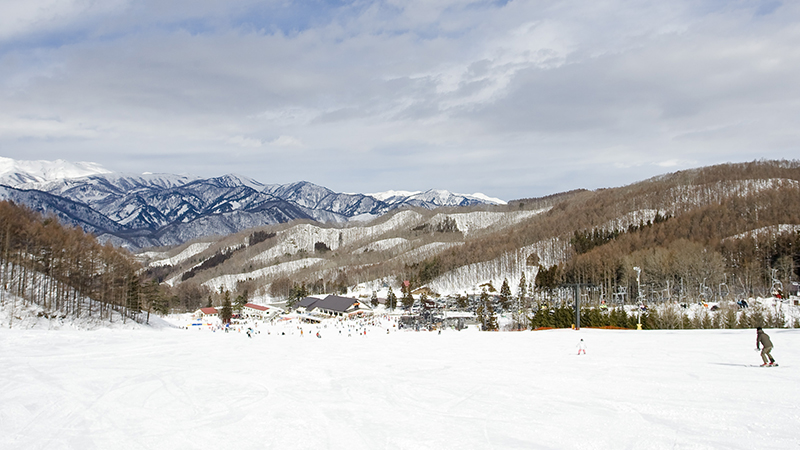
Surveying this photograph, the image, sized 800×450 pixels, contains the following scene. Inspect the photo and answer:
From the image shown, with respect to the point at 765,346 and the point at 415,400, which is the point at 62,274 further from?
the point at 765,346

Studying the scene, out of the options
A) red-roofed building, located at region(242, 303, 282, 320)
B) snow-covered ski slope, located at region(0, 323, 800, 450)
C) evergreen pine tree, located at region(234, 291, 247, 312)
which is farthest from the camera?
red-roofed building, located at region(242, 303, 282, 320)

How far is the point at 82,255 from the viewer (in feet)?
181

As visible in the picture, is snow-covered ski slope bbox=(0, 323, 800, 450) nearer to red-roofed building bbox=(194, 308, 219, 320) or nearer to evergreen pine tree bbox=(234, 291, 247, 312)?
red-roofed building bbox=(194, 308, 219, 320)

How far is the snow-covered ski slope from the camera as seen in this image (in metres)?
11.7

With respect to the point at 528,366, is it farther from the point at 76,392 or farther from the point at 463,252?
the point at 463,252

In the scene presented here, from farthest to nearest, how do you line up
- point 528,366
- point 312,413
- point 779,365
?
point 528,366 → point 779,365 → point 312,413

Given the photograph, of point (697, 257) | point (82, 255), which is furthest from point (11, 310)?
point (697, 257)

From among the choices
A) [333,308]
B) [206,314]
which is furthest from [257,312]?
[333,308]

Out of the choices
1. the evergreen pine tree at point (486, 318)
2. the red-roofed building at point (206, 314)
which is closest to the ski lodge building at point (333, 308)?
the red-roofed building at point (206, 314)

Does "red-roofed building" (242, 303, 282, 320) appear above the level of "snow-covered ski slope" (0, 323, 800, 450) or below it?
below

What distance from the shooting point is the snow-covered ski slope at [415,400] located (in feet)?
38.4

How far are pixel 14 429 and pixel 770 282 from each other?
343 feet

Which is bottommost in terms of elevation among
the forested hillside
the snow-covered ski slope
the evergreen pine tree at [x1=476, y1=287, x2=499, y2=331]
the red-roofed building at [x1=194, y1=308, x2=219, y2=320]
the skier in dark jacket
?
the red-roofed building at [x1=194, y1=308, x2=219, y2=320]

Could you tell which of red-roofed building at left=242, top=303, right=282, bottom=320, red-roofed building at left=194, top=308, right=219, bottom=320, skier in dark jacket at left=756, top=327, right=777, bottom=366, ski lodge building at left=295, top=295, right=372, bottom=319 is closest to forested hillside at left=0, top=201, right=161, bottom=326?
red-roofed building at left=194, top=308, right=219, bottom=320
